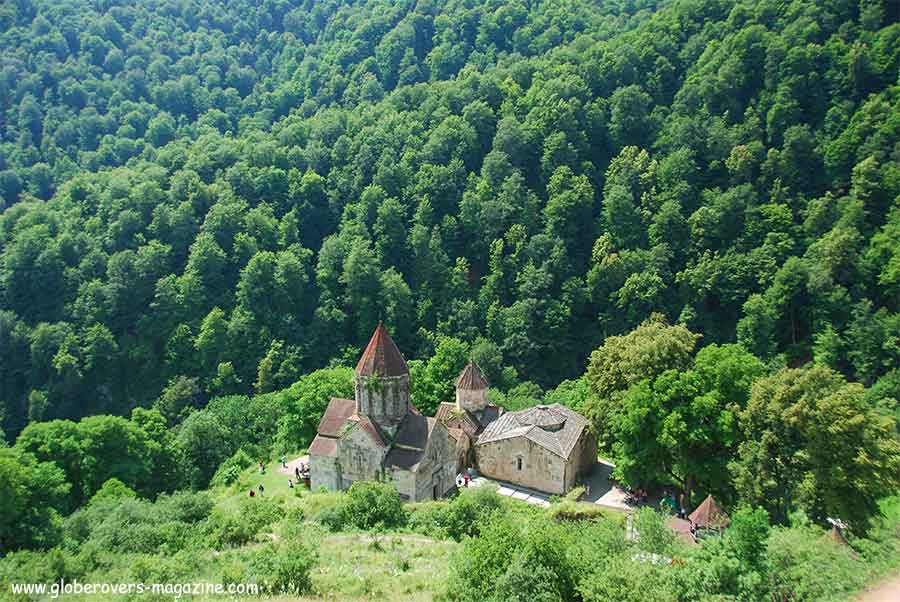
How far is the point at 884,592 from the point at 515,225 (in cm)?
4811

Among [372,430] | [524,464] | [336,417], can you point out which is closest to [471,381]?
[524,464]

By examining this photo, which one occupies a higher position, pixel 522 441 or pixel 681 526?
pixel 522 441

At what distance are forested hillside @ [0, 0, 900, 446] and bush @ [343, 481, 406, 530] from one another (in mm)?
25102

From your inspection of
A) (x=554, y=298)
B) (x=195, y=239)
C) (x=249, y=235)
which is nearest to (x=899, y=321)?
(x=554, y=298)

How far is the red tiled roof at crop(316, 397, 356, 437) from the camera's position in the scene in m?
34.8

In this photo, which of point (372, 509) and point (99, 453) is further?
point (99, 453)

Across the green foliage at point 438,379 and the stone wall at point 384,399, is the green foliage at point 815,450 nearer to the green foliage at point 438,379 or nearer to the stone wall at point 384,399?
the stone wall at point 384,399

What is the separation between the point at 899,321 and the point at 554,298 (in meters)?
23.8

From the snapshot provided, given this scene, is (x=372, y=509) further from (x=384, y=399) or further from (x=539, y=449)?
(x=539, y=449)

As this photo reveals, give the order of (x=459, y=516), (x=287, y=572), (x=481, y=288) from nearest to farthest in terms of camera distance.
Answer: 1. (x=287, y=572)
2. (x=459, y=516)
3. (x=481, y=288)

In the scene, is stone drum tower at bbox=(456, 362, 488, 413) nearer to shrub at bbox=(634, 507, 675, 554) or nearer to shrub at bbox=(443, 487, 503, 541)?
shrub at bbox=(443, 487, 503, 541)

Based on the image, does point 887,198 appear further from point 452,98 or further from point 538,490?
point 452,98

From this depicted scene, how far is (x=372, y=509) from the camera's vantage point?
27.3 m

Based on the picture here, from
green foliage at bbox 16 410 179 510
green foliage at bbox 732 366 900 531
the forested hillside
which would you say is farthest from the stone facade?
green foliage at bbox 16 410 179 510
